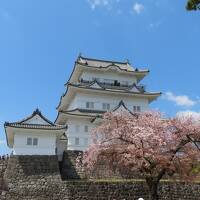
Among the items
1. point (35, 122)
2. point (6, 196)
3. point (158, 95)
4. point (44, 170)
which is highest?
point (158, 95)

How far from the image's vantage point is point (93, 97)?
35.7 m

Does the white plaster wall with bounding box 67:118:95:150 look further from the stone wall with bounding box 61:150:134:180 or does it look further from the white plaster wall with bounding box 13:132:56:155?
the white plaster wall with bounding box 13:132:56:155

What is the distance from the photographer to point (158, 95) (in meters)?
36.2

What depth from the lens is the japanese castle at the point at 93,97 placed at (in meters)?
33.3

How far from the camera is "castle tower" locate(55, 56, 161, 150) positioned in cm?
3350

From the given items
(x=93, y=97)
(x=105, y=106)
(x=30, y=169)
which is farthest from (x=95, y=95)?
(x=30, y=169)

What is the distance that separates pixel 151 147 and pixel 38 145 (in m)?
11.5

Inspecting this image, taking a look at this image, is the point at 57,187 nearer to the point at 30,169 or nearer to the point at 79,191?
the point at 79,191

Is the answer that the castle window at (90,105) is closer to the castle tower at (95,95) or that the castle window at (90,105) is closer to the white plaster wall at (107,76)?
the castle tower at (95,95)

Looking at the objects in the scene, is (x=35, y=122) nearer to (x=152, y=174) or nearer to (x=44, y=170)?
(x=44, y=170)

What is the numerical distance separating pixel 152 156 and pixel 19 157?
37.8 ft

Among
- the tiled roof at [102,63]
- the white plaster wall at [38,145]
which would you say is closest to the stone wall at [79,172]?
the white plaster wall at [38,145]

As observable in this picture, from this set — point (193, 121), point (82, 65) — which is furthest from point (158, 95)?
point (193, 121)

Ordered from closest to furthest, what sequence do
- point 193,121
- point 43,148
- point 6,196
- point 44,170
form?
point 193,121 → point 6,196 → point 44,170 → point 43,148
